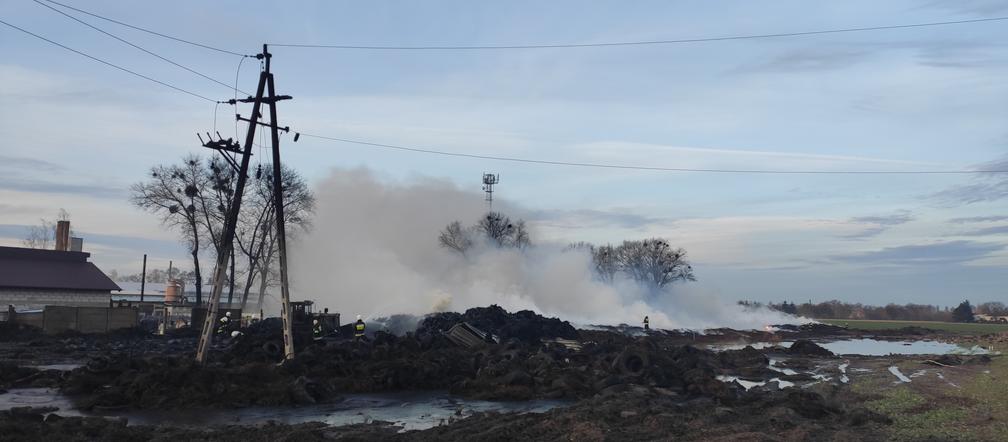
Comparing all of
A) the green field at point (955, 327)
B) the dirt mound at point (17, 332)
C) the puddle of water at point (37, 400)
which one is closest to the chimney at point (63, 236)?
the dirt mound at point (17, 332)

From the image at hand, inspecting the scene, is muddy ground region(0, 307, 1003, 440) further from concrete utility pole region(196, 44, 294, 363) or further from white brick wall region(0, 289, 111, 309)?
white brick wall region(0, 289, 111, 309)

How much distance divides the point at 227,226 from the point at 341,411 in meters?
7.91

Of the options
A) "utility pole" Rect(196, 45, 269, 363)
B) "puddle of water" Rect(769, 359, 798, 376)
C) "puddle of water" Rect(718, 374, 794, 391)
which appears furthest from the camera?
"puddle of water" Rect(769, 359, 798, 376)

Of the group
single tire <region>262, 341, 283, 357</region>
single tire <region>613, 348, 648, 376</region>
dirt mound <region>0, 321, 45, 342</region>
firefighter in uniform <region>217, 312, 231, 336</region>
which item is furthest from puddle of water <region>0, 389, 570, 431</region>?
dirt mound <region>0, 321, 45, 342</region>

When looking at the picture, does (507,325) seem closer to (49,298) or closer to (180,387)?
(180,387)

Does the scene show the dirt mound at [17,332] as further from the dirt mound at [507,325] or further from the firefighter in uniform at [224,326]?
the dirt mound at [507,325]

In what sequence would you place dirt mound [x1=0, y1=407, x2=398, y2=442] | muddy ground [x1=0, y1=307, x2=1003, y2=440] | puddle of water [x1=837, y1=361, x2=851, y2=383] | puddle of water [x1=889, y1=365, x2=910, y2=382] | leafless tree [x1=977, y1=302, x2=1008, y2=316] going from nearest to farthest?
dirt mound [x1=0, y1=407, x2=398, y2=442] → muddy ground [x1=0, y1=307, x2=1003, y2=440] → puddle of water [x1=889, y1=365, x2=910, y2=382] → puddle of water [x1=837, y1=361, x2=851, y2=383] → leafless tree [x1=977, y1=302, x2=1008, y2=316]

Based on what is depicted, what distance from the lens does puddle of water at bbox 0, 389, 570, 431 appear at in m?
17.3

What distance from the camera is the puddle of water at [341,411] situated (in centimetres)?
1734

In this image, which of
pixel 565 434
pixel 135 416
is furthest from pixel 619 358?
pixel 135 416

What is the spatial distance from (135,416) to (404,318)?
36031 millimetres

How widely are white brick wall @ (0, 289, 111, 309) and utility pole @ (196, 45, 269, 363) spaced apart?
4302 centimetres

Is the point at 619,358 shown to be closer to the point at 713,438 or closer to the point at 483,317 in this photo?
the point at 713,438

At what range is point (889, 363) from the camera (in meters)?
38.2
